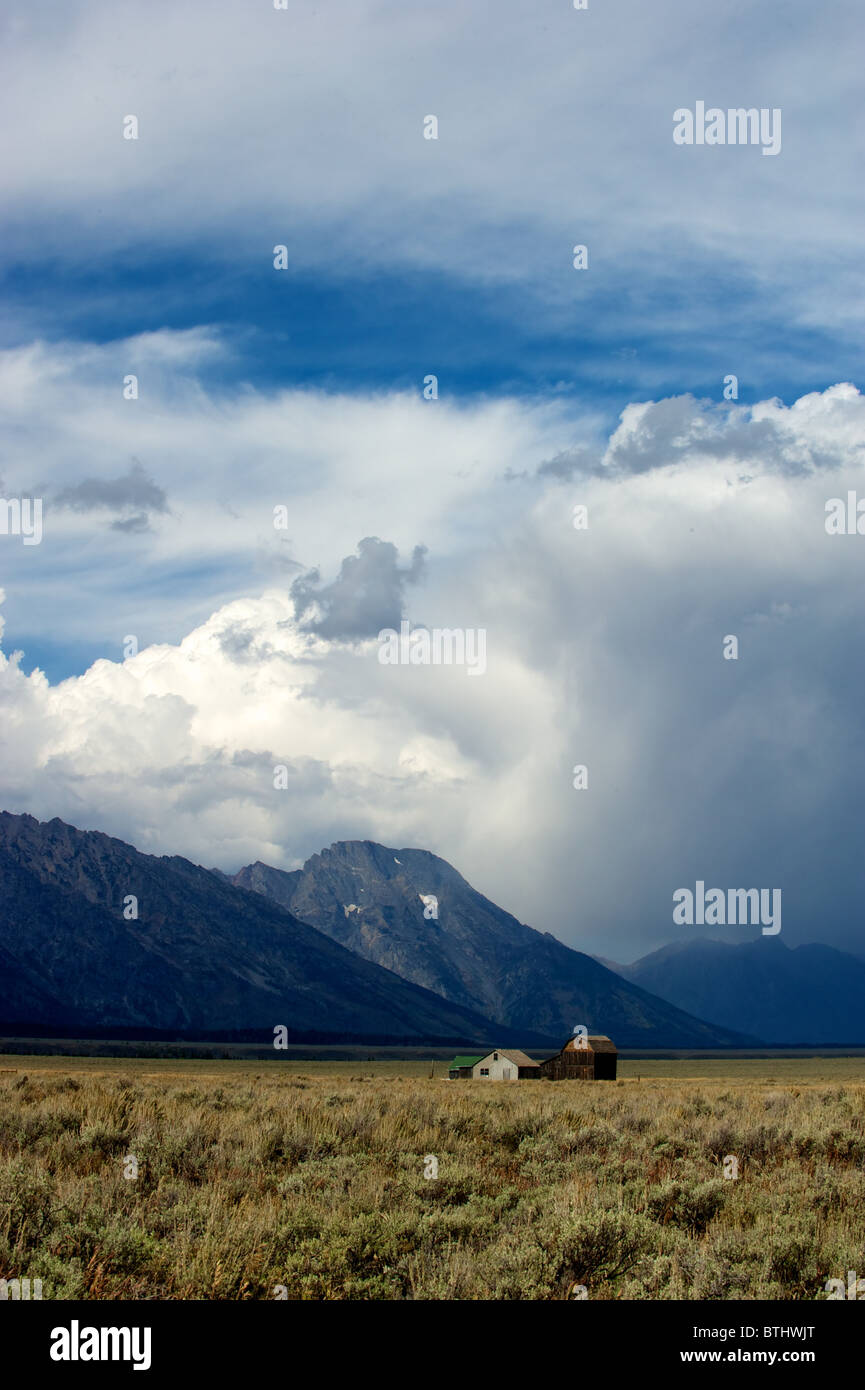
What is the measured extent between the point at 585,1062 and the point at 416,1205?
233 feet

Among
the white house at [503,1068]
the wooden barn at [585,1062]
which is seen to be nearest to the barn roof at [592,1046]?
the wooden barn at [585,1062]

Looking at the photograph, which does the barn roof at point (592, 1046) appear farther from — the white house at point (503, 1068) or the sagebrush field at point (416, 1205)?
the sagebrush field at point (416, 1205)

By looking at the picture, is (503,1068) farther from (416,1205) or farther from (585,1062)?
(416,1205)

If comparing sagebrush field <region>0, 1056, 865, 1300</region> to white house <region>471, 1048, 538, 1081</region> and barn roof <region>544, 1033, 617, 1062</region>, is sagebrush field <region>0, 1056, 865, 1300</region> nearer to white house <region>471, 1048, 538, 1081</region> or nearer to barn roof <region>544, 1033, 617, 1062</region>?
barn roof <region>544, 1033, 617, 1062</region>

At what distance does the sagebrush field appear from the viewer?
26.9 feet

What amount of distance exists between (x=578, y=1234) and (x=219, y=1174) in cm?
534

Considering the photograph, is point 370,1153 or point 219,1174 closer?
point 219,1174

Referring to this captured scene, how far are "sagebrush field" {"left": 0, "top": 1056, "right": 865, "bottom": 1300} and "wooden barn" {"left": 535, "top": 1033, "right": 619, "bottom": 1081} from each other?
2431 inches

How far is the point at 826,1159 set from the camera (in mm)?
15008

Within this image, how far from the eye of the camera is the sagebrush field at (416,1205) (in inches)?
323

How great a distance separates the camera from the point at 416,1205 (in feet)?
34.3

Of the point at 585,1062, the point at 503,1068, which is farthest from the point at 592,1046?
the point at 503,1068
